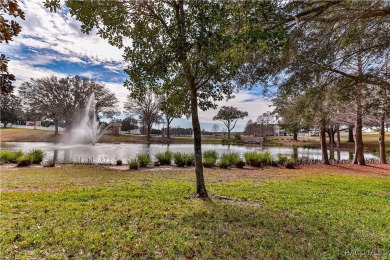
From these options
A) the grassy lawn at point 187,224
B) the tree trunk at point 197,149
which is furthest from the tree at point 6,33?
the tree trunk at point 197,149

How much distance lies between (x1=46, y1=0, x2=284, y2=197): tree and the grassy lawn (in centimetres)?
146

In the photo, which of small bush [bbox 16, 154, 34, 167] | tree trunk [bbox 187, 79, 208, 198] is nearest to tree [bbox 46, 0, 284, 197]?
tree trunk [bbox 187, 79, 208, 198]

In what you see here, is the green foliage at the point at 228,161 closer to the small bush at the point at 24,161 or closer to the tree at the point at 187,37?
the tree at the point at 187,37

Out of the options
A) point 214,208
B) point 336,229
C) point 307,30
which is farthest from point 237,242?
point 307,30

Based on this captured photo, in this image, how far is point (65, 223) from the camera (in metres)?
3.82

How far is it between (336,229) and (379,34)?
491cm

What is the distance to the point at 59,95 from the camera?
36688 millimetres

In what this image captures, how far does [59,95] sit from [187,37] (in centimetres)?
3966

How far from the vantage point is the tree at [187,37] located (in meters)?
3.54

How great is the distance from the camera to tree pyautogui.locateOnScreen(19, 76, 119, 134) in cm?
3534

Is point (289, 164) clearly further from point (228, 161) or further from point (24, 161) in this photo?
point (24, 161)

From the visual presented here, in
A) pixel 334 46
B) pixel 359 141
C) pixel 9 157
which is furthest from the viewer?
pixel 359 141

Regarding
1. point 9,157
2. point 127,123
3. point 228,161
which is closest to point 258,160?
point 228,161

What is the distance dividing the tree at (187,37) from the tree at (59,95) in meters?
36.9
